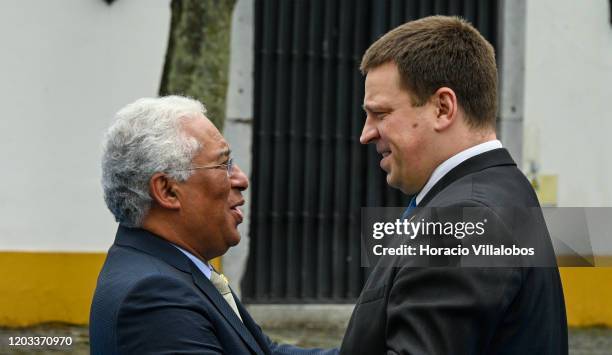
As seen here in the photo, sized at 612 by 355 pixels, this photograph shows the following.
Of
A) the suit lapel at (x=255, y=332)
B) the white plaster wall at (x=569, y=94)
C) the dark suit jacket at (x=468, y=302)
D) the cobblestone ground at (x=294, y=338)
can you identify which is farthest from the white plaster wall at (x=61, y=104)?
the dark suit jacket at (x=468, y=302)

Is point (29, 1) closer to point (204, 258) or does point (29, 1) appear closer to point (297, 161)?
point (297, 161)

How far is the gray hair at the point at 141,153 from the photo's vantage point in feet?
10.4

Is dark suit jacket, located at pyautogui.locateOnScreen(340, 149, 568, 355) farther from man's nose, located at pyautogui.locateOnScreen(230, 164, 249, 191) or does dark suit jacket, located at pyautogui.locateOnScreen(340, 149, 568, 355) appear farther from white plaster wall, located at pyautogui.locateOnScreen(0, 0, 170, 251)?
white plaster wall, located at pyautogui.locateOnScreen(0, 0, 170, 251)

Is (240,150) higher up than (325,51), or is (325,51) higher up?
(325,51)

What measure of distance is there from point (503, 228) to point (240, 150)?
723cm

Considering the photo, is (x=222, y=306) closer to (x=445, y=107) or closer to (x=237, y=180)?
(x=237, y=180)

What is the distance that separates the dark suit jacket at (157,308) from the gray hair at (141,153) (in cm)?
9

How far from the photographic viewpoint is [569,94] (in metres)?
11.1

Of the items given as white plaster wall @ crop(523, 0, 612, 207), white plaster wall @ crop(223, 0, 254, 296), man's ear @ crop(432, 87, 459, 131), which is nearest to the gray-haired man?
man's ear @ crop(432, 87, 459, 131)

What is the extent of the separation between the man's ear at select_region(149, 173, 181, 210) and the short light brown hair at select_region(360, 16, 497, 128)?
778 mm

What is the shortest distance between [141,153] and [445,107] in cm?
93

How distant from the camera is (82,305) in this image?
8.88 metres

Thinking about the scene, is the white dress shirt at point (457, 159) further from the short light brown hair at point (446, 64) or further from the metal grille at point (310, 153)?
the metal grille at point (310, 153)

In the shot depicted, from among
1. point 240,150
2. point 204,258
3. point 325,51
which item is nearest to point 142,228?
point 204,258
